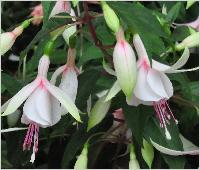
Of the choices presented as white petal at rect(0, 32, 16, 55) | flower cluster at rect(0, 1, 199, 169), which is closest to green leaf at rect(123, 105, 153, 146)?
flower cluster at rect(0, 1, 199, 169)

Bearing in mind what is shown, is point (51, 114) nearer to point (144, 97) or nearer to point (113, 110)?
point (144, 97)

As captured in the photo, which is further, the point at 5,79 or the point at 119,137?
the point at 119,137

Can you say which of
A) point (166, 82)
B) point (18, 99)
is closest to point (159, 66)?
point (166, 82)

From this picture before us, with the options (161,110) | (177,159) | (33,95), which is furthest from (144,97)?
(177,159)

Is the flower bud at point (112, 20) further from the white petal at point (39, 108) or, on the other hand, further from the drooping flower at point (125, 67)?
the white petal at point (39, 108)

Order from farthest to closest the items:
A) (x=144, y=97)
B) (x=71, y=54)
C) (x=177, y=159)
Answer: (x=177, y=159) < (x=71, y=54) < (x=144, y=97)

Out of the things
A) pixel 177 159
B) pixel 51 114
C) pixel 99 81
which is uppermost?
pixel 51 114
